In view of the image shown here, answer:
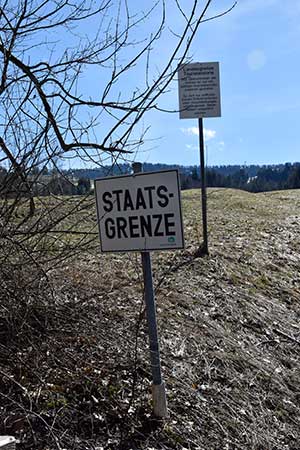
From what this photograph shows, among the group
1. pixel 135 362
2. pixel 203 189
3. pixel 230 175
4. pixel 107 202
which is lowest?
pixel 135 362

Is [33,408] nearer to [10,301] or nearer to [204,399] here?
[10,301]

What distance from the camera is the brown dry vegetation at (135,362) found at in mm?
3404

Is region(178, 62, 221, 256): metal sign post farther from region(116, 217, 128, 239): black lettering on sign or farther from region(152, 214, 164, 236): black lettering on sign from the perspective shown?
region(152, 214, 164, 236): black lettering on sign

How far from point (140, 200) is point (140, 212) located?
0.26 feet

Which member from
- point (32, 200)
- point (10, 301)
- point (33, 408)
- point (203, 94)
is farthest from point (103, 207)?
point (203, 94)

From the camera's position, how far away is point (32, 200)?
12.9 ft

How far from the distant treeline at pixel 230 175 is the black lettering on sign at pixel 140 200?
0.58 feet

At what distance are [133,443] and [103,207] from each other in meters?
1.56

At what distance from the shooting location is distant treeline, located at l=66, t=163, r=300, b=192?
4.10 metres

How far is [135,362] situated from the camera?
358 centimetres

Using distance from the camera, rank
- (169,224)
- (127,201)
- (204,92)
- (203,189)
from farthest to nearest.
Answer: (203,189) → (204,92) → (127,201) → (169,224)

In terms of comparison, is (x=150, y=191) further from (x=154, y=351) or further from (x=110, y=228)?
(x=154, y=351)

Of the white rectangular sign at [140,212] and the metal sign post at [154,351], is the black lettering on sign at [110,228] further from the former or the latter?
the metal sign post at [154,351]

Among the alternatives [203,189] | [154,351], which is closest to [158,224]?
[154,351]
